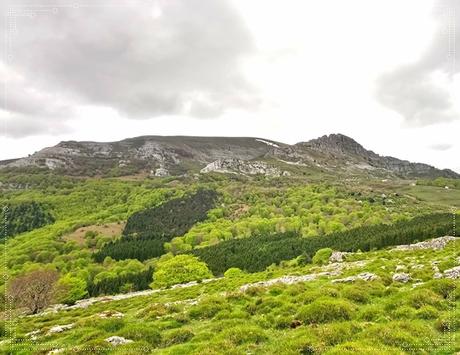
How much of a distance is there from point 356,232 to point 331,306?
12981 cm

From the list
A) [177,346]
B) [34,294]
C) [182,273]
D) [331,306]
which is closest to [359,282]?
[331,306]

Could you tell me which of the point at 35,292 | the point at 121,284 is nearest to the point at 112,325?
the point at 35,292

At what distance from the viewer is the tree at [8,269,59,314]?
76375mm

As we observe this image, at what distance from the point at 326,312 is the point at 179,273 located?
89670 mm

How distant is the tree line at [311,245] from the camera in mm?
107875

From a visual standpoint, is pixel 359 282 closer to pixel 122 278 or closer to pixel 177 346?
pixel 177 346

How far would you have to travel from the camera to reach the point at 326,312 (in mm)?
21922

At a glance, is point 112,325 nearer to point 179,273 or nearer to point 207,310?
→ point 207,310

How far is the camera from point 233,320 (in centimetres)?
2348

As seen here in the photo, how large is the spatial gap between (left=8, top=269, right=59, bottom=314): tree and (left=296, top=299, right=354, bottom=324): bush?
67.9m

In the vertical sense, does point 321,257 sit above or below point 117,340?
below

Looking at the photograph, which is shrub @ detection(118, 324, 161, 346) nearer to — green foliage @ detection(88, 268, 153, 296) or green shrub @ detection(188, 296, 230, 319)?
green shrub @ detection(188, 296, 230, 319)

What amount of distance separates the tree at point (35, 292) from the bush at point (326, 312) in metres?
67.9

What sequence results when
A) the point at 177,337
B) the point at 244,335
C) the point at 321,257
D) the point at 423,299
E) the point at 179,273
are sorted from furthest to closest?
the point at 179,273, the point at 321,257, the point at 423,299, the point at 177,337, the point at 244,335
